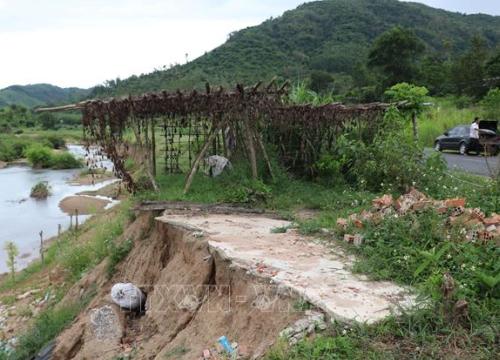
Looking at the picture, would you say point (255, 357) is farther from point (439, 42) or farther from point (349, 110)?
point (439, 42)

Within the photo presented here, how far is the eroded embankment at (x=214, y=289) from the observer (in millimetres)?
4375

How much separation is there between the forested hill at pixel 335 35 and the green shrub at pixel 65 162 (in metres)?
13.2

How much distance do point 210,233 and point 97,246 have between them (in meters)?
4.69

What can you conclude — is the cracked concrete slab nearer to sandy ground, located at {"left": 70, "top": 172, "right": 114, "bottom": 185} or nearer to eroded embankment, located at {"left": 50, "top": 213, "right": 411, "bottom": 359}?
eroded embankment, located at {"left": 50, "top": 213, "right": 411, "bottom": 359}

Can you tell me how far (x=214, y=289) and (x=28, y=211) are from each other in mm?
21263

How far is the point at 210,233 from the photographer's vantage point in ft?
22.0

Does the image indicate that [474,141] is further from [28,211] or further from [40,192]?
[40,192]

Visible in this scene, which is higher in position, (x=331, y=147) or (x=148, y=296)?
(x=331, y=147)

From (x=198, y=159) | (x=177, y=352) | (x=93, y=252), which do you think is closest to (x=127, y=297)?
(x=177, y=352)

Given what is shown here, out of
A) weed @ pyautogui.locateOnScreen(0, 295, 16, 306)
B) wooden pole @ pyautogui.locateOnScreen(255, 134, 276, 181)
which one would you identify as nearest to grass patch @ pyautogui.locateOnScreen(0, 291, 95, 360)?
weed @ pyautogui.locateOnScreen(0, 295, 16, 306)

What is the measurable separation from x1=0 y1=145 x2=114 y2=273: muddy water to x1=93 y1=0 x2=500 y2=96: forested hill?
683 inches

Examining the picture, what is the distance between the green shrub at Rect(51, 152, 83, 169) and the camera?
4000cm

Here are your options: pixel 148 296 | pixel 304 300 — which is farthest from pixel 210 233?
pixel 304 300

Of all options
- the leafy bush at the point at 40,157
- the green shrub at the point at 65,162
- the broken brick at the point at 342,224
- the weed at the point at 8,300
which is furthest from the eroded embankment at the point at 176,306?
the leafy bush at the point at 40,157
